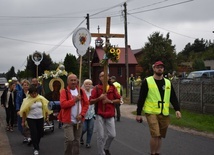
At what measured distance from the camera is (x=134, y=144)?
880cm

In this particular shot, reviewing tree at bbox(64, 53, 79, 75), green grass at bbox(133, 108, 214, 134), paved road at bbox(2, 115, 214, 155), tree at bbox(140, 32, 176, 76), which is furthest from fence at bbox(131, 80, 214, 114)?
tree at bbox(140, 32, 176, 76)

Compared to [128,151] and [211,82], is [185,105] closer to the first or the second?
[211,82]

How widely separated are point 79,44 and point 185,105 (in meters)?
9.64

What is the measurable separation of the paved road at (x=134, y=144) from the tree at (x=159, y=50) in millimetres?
39453

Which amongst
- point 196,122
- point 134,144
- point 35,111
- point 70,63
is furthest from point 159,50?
point 35,111

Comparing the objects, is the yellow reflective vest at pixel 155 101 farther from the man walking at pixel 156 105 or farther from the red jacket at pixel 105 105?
the red jacket at pixel 105 105

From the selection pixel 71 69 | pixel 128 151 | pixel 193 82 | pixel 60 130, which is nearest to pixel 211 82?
pixel 193 82

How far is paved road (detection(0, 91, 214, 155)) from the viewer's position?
7949 mm

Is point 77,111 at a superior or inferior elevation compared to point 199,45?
inferior

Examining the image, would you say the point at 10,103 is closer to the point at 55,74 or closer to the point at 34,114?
the point at 55,74

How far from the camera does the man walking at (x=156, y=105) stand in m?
6.30

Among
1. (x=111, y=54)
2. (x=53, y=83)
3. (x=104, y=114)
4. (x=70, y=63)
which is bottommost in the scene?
(x=104, y=114)

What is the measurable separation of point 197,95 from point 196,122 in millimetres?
2505

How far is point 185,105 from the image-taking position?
1648cm
